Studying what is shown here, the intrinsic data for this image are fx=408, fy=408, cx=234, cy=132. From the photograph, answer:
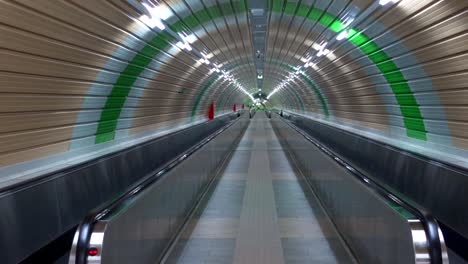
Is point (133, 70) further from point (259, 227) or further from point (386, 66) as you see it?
Result: point (386, 66)

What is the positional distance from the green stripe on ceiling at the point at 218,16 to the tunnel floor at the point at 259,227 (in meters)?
3.38

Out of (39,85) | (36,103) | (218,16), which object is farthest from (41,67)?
(218,16)

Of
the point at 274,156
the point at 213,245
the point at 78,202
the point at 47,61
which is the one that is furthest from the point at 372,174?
the point at 47,61

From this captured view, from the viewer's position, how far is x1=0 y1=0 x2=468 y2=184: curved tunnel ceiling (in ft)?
20.0

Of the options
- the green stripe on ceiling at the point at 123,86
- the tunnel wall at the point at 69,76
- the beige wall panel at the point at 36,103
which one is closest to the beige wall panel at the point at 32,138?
the tunnel wall at the point at 69,76

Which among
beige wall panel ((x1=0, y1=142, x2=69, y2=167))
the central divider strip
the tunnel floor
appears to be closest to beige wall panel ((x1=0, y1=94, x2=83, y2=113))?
beige wall panel ((x1=0, y1=142, x2=69, y2=167))

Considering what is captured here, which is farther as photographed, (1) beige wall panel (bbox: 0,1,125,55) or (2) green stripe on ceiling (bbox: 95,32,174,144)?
(2) green stripe on ceiling (bbox: 95,32,174,144)

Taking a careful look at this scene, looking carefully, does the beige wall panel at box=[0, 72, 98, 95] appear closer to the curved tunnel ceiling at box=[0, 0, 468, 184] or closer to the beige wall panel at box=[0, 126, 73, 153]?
the curved tunnel ceiling at box=[0, 0, 468, 184]

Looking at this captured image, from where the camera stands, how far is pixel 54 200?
221 inches

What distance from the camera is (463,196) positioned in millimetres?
5672

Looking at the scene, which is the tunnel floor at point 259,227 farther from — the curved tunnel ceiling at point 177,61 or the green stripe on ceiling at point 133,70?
the green stripe on ceiling at point 133,70

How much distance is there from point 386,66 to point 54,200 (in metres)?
8.76

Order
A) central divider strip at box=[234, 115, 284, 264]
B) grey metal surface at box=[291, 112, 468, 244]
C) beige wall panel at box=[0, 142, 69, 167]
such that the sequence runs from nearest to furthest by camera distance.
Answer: central divider strip at box=[234, 115, 284, 264], grey metal surface at box=[291, 112, 468, 244], beige wall panel at box=[0, 142, 69, 167]

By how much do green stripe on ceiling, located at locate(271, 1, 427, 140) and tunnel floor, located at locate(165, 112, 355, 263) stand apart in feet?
11.6
